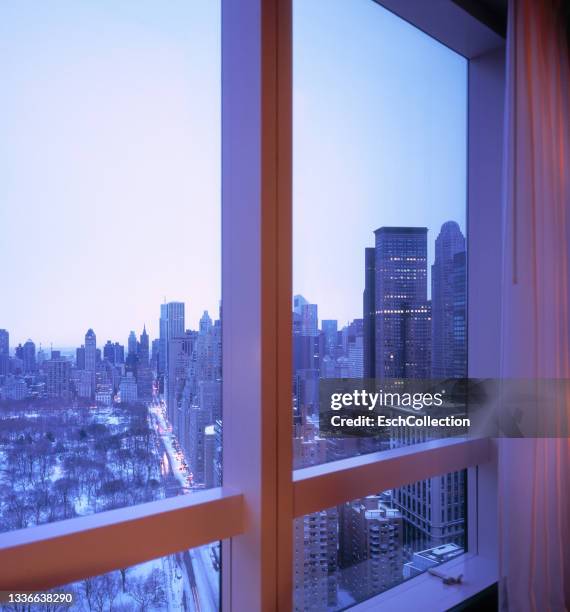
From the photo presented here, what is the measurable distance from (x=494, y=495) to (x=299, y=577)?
0.99 m

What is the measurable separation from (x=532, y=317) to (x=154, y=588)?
1.44 meters

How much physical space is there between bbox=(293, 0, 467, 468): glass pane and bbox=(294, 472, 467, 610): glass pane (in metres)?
0.20

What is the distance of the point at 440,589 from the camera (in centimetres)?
177

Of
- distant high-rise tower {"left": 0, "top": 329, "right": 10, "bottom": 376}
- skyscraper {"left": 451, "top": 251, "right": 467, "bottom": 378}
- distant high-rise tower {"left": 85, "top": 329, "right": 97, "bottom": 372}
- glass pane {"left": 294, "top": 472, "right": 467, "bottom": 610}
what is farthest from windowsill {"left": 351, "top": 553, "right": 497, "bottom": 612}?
distant high-rise tower {"left": 0, "top": 329, "right": 10, "bottom": 376}

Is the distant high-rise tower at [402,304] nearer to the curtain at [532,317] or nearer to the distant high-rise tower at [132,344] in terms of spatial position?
the curtain at [532,317]

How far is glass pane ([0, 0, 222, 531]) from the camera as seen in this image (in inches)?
39.4

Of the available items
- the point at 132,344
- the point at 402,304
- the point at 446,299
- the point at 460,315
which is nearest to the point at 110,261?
the point at 132,344

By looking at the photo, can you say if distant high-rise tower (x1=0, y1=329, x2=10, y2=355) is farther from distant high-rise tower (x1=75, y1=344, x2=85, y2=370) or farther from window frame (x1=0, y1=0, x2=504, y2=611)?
window frame (x1=0, y1=0, x2=504, y2=611)

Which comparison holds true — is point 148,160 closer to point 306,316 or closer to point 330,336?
point 306,316

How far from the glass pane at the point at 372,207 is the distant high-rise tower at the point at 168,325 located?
1.17ft

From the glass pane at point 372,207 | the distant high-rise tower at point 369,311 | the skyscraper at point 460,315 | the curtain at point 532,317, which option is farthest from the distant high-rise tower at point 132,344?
the skyscraper at point 460,315

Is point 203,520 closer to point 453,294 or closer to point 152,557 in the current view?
point 152,557

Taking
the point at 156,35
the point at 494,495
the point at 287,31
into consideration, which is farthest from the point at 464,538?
the point at 156,35

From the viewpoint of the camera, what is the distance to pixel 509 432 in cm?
171
